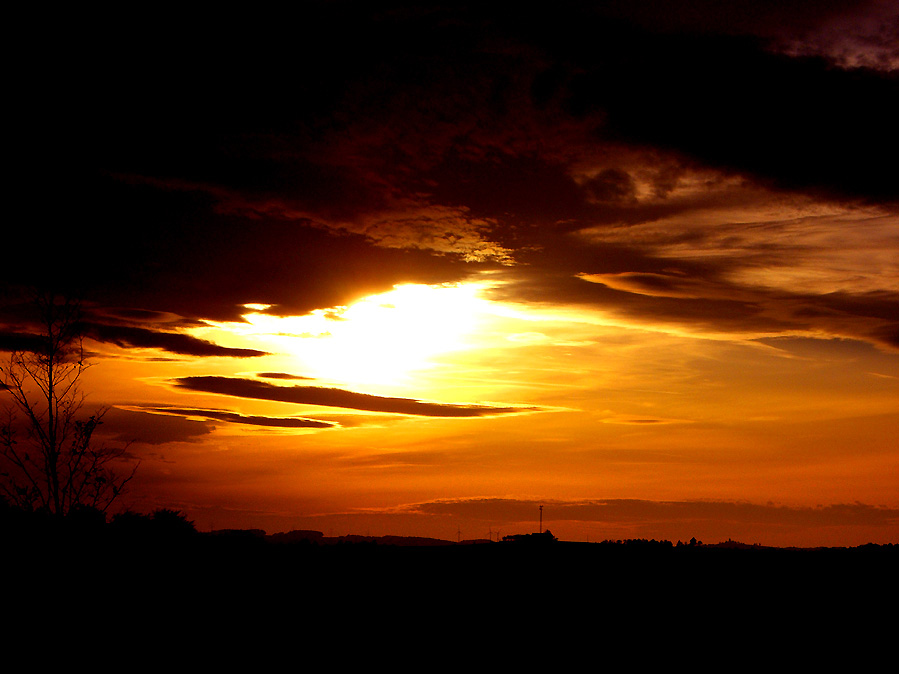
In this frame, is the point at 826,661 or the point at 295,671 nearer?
the point at 295,671

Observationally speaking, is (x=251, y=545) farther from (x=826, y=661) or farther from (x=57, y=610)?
(x=826, y=661)

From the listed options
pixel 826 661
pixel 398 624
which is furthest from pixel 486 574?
pixel 826 661

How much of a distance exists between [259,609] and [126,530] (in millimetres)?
15211

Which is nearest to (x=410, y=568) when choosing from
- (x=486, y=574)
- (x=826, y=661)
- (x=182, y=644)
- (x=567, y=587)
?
(x=486, y=574)

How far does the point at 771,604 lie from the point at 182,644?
1642 centimetres

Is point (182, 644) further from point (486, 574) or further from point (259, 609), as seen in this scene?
point (486, 574)

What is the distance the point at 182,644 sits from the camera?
1683 centimetres

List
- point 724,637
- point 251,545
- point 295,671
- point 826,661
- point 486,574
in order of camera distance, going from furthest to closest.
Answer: point 251,545 → point 486,574 → point 724,637 → point 826,661 → point 295,671

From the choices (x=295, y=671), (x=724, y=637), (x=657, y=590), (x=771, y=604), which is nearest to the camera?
(x=295, y=671)

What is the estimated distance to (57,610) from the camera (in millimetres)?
19422

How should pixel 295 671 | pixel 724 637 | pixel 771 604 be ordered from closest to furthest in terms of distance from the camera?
pixel 295 671
pixel 724 637
pixel 771 604

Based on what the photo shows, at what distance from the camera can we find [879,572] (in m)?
27.9

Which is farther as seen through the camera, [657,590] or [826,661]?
[657,590]

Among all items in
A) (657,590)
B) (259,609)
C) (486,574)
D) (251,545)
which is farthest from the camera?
(251,545)
